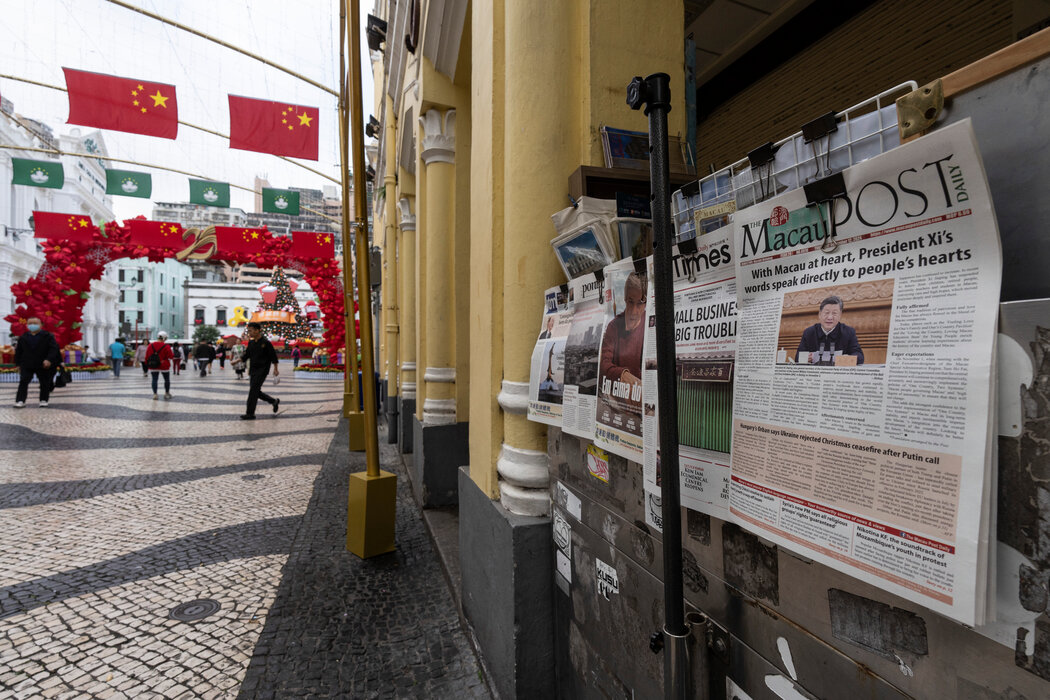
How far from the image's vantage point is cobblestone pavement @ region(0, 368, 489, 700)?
2.26 m

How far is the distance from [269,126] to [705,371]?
8.80 metres

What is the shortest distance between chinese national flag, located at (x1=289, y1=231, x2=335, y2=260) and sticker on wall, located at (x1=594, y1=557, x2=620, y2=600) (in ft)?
49.9

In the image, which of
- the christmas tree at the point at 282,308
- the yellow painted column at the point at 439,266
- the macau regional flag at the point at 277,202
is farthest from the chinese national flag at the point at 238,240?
the christmas tree at the point at 282,308

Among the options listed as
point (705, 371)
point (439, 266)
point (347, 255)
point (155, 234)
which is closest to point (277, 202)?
point (155, 234)

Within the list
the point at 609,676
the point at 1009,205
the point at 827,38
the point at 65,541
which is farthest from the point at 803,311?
the point at 65,541

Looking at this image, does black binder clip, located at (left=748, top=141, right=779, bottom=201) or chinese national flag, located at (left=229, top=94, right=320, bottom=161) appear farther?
chinese national flag, located at (left=229, top=94, right=320, bottom=161)

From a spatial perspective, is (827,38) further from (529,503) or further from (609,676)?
(609,676)

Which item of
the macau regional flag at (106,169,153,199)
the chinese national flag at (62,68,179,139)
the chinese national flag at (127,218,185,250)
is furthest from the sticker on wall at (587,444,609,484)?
the chinese national flag at (127,218,185,250)

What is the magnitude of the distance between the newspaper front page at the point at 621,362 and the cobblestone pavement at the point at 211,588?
1.46 meters

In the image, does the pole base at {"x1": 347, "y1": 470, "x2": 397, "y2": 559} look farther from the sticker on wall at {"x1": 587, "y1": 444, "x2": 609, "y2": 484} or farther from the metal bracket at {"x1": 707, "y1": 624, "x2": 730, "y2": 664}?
the metal bracket at {"x1": 707, "y1": 624, "x2": 730, "y2": 664}

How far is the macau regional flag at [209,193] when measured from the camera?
11844mm

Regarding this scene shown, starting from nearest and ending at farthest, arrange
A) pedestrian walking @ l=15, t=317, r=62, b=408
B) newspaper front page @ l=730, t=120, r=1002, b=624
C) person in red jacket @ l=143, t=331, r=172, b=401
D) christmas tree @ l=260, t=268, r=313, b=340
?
newspaper front page @ l=730, t=120, r=1002, b=624
pedestrian walking @ l=15, t=317, r=62, b=408
person in red jacket @ l=143, t=331, r=172, b=401
christmas tree @ l=260, t=268, r=313, b=340

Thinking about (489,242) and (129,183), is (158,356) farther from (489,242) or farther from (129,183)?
(489,242)

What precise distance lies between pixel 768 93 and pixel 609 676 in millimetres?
4165
